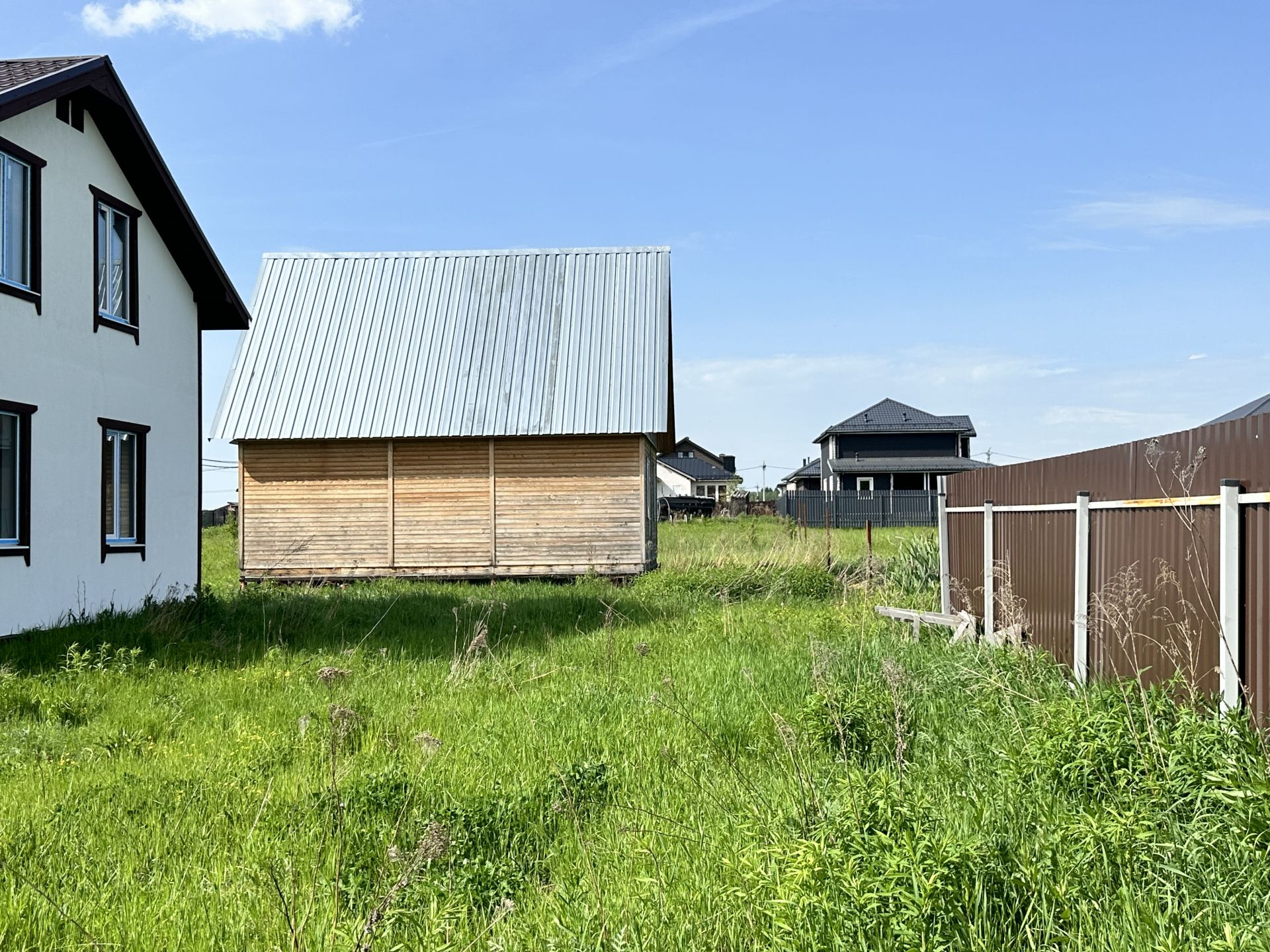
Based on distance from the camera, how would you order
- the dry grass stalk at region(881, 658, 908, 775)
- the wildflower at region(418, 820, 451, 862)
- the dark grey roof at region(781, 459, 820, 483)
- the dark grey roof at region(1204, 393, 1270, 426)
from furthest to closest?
the dark grey roof at region(781, 459, 820, 483) → the dark grey roof at region(1204, 393, 1270, 426) → the dry grass stalk at region(881, 658, 908, 775) → the wildflower at region(418, 820, 451, 862)

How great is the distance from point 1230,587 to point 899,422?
181 ft

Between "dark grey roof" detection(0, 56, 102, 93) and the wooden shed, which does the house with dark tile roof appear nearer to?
the wooden shed

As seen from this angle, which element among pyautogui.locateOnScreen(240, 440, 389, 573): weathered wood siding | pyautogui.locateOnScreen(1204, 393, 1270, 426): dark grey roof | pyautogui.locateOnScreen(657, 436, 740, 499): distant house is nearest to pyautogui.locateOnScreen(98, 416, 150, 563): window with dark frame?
pyautogui.locateOnScreen(240, 440, 389, 573): weathered wood siding

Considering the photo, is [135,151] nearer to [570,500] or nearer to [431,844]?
[570,500]

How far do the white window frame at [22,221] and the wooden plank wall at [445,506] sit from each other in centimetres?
Answer: 915

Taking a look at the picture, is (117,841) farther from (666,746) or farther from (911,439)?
(911,439)

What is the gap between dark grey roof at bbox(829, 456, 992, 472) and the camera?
5709 cm

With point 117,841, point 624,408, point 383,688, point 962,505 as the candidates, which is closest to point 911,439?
point 624,408

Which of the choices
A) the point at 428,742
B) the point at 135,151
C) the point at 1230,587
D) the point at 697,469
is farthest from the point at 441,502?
the point at 697,469

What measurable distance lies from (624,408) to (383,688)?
1241cm

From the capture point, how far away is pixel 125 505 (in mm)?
14805

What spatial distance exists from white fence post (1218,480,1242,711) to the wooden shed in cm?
1499

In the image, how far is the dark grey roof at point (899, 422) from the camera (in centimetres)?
5881

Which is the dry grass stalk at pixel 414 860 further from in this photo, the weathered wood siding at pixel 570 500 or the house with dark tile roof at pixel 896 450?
the house with dark tile roof at pixel 896 450
